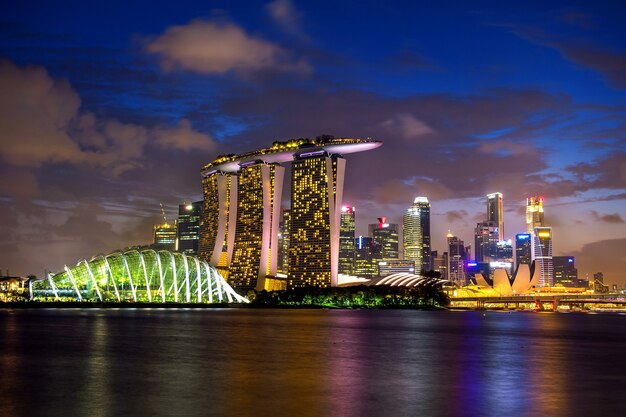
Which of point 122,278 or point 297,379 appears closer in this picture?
point 297,379

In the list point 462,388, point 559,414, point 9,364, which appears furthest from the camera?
point 9,364

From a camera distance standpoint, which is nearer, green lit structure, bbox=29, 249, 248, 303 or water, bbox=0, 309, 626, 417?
water, bbox=0, 309, 626, 417

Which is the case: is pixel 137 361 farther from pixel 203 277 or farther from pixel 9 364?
pixel 203 277

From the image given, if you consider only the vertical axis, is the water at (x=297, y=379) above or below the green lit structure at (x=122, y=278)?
below

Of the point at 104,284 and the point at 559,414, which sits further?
the point at 104,284

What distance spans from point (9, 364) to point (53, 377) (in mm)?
7179

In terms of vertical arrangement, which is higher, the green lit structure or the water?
the green lit structure

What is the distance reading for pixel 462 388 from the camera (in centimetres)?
3338

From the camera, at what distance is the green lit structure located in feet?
526

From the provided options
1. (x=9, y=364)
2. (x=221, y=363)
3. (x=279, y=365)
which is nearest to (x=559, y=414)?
(x=279, y=365)

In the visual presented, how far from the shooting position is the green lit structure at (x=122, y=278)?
160 meters

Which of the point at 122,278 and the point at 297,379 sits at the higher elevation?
the point at 122,278

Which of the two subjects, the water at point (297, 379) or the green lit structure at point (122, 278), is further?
the green lit structure at point (122, 278)

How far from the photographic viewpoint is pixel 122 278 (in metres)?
Result: 166
